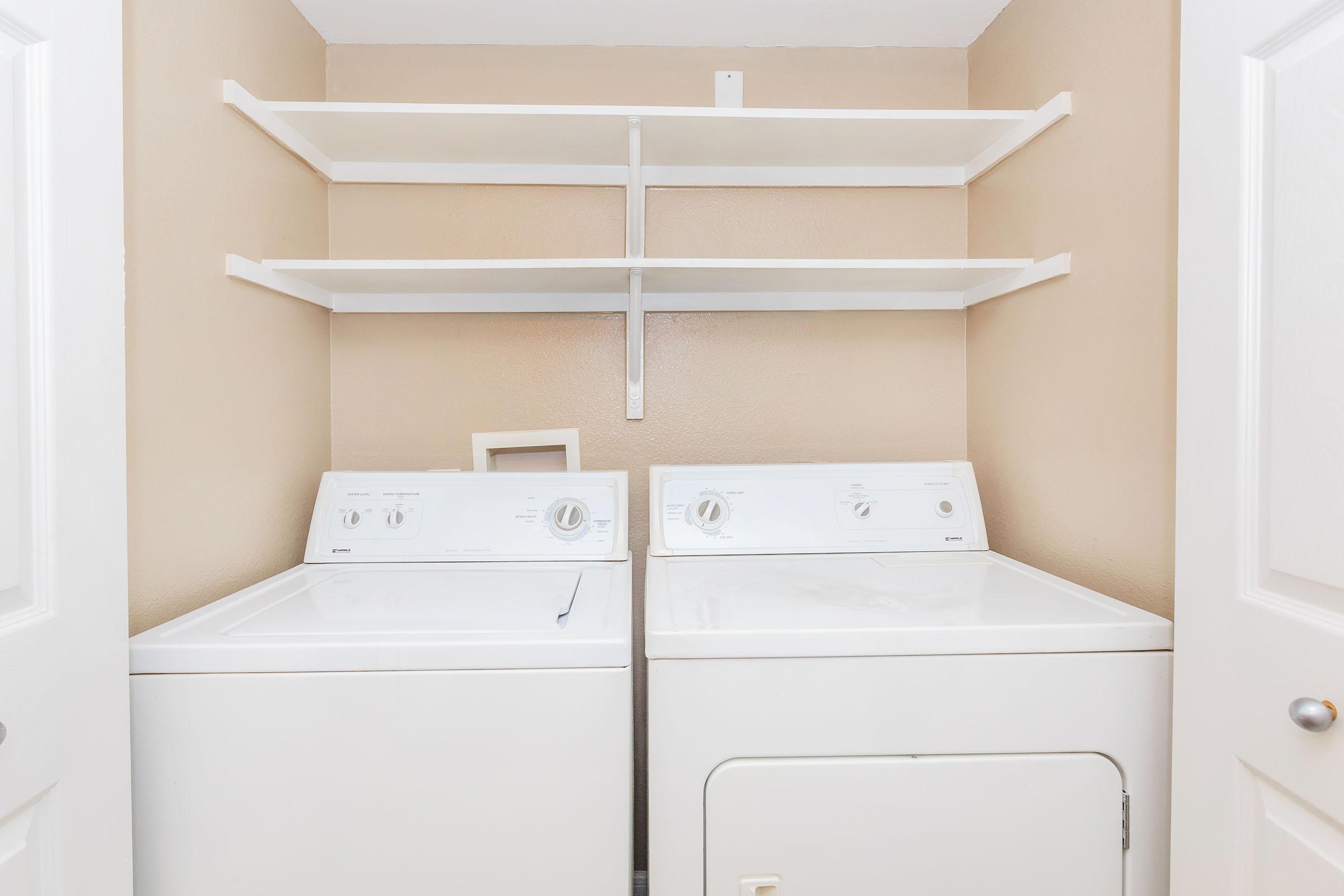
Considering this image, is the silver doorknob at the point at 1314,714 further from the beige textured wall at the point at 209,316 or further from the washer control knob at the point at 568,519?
the beige textured wall at the point at 209,316

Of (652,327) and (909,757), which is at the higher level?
(652,327)

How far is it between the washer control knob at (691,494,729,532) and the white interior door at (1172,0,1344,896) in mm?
831

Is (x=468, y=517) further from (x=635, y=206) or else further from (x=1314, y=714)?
(x=1314, y=714)

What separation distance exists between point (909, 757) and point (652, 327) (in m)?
1.21


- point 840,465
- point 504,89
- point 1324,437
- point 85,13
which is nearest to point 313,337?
point 504,89

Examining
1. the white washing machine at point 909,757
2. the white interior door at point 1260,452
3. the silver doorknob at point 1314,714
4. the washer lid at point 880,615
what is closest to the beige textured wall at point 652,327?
the washer lid at point 880,615

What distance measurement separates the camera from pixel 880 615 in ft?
3.42

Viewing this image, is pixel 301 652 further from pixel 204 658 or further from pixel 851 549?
pixel 851 549

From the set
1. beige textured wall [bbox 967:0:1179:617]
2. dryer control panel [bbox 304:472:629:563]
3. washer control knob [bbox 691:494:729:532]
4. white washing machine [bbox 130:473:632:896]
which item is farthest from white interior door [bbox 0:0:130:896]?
beige textured wall [bbox 967:0:1179:617]

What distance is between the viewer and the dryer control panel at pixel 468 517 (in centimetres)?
150

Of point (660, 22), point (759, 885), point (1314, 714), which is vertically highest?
point (660, 22)

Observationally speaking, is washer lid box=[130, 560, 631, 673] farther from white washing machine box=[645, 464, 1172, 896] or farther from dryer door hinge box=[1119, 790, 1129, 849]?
dryer door hinge box=[1119, 790, 1129, 849]

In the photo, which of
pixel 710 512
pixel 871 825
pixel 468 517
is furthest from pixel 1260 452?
pixel 468 517

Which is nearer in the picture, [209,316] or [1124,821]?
[1124,821]
